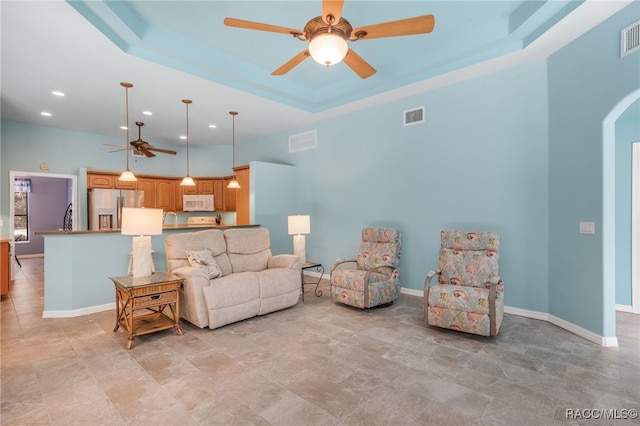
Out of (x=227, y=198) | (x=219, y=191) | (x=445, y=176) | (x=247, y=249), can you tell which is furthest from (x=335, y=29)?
(x=219, y=191)

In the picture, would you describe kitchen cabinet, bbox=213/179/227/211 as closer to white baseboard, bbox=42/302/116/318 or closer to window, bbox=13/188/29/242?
white baseboard, bbox=42/302/116/318

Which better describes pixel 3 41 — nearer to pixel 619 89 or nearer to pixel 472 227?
pixel 472 227

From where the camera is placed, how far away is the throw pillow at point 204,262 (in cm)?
371

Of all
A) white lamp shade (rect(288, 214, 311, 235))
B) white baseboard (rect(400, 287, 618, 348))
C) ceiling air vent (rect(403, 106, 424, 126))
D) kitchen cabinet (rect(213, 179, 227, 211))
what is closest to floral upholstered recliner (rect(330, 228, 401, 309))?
Result: white lamp shade (rect(288, 214, 311, 235))

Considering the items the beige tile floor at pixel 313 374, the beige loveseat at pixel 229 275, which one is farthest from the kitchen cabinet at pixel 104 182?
the beige loveseat at pixel 229 275

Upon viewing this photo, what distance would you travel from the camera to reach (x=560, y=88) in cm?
350

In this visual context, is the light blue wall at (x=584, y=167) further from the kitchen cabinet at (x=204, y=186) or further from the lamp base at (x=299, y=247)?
the kitchen cabinet at (x=204, y=186)

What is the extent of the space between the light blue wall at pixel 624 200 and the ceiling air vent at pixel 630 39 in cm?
153

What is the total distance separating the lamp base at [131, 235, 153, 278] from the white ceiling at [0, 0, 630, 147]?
207 centimetres

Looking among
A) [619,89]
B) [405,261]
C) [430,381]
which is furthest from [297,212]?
[619,89]

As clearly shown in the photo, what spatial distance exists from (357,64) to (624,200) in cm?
390

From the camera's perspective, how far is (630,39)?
277 cm

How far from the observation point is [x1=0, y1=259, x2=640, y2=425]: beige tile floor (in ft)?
6.66

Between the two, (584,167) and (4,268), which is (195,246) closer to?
(4,268)
